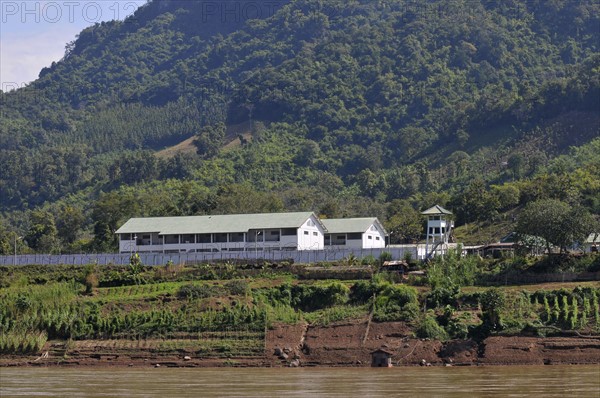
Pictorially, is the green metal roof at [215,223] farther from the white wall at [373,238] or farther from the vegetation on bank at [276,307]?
the vegetation on bank at [276,307]

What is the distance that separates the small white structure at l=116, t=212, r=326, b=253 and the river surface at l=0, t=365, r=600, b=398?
24.8 m

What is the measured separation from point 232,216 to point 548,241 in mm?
27633

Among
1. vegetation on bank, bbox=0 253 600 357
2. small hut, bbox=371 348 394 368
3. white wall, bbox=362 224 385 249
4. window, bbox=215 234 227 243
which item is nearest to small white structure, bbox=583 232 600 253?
vegetation on bank, bbox=0 253 600 357

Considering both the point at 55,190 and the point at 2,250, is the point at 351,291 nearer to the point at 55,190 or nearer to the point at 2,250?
the point at 2,250

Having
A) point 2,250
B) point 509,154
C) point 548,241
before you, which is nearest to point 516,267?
point 548,241

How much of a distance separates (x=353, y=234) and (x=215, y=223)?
11.4 m

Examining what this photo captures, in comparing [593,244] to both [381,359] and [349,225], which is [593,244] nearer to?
[349,225]

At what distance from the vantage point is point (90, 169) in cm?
17938

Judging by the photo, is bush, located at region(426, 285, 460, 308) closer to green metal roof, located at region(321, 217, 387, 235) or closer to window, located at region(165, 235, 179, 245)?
green metal roof, located at region(321, 217, 387, 235)

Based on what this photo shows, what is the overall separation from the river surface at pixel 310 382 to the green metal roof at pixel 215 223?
25261mm

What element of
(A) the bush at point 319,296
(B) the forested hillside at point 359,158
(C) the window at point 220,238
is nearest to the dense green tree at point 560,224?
(A) the bush at point 319,296

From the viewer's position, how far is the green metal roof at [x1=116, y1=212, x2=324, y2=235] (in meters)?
89.2

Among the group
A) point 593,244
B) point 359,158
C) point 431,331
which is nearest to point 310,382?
→ point 431,331

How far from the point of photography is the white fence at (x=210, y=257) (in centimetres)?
8294
